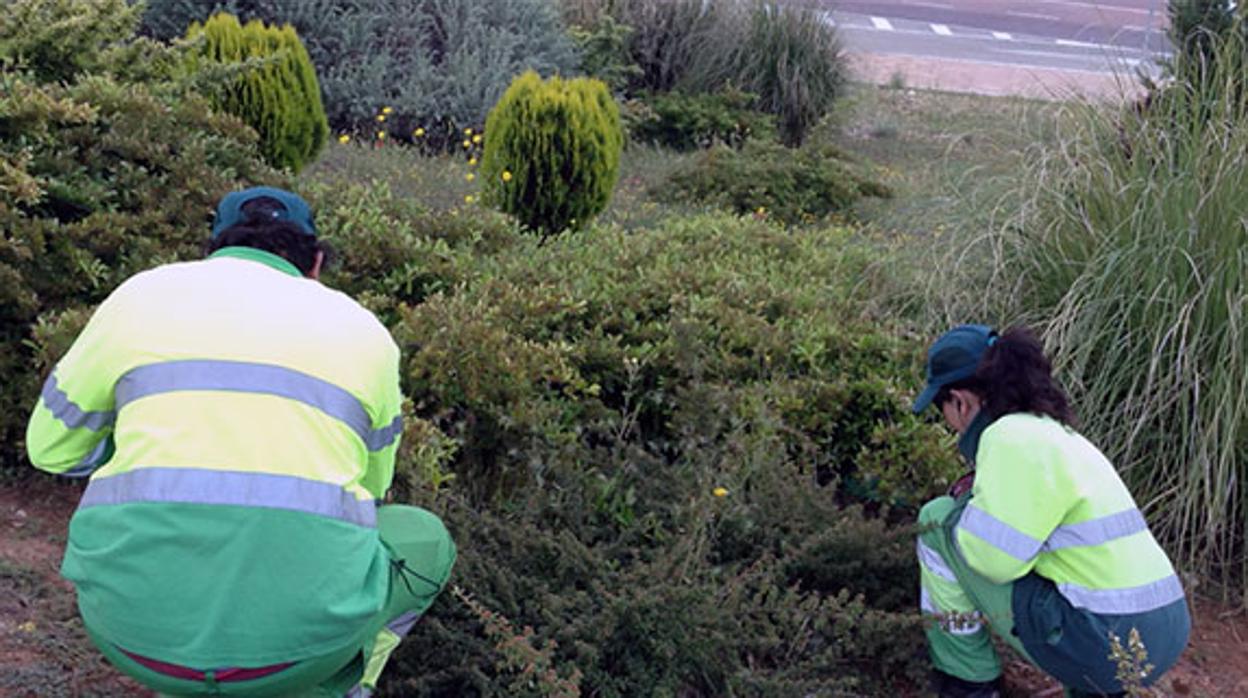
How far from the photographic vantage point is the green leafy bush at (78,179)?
4.62m

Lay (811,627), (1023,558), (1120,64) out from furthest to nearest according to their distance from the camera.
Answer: (1120,64) → (811,627) → (1023,558)

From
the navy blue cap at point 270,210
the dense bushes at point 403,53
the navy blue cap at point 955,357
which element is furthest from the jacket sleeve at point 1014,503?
the dense bushes at point 403,53

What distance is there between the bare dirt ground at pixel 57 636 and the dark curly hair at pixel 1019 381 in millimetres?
907

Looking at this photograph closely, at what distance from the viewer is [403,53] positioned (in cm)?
1109

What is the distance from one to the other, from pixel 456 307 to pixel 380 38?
6.65 meters

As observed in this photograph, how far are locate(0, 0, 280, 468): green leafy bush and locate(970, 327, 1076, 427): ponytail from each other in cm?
283

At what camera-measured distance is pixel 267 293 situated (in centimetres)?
291

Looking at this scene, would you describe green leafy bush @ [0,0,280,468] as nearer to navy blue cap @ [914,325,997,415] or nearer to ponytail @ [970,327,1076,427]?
navy blue cap @ [914,325,997,415]

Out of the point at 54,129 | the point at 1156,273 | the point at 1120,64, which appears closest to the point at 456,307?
the point at 54,129

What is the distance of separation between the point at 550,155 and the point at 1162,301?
3.60m

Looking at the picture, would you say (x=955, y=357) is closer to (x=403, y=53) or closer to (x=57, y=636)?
(x=57, y=636)

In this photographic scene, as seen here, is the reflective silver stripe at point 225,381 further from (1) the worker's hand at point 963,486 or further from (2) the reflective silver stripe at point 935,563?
(1) the worker's hand at point 963,486

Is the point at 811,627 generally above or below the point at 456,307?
below

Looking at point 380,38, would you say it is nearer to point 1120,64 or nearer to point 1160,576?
point 1120,64
